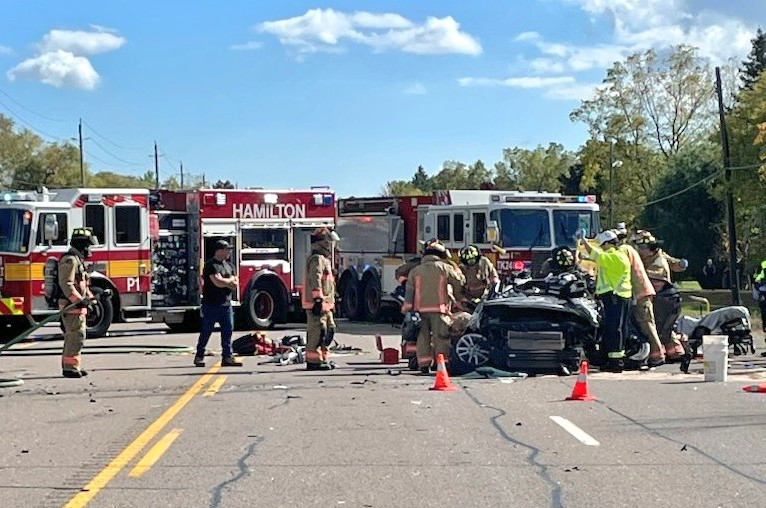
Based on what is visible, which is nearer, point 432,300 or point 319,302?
point 432,300

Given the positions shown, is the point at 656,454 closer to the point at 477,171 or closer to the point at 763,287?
the point at 763,287

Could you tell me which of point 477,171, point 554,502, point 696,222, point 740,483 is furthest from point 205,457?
point 477,171

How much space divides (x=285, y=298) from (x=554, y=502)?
17.1 metres

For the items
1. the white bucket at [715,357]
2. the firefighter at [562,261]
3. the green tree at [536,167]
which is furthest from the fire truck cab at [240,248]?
the green tree at [536,167]

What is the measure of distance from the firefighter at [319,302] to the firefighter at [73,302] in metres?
2.90

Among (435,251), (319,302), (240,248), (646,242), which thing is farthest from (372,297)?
(435,251)

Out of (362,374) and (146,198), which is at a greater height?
(146,198)

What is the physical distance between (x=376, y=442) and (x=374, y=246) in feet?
58.5

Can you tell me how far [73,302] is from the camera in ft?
48.5

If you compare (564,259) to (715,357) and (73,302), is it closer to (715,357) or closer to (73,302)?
(715,357)

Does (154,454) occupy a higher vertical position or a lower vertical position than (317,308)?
lower

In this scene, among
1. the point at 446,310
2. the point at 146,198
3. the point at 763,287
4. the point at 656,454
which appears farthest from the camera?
the point at 146,198

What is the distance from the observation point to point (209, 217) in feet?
76.0

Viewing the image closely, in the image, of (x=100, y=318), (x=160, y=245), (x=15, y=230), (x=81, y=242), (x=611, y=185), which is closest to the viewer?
(x=81, y=242)
